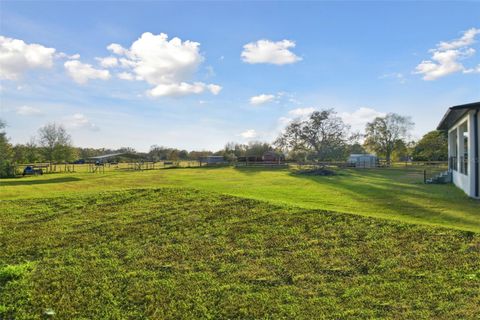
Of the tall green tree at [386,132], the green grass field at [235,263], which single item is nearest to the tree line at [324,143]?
the tall green tree at [386,132]

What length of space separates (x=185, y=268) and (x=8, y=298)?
2.62 metres

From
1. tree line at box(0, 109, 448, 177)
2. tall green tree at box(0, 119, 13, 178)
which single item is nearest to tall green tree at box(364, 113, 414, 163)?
tree line at box(0, 109, 448, 177)

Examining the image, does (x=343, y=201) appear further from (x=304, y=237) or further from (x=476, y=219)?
(x=304, y=237)

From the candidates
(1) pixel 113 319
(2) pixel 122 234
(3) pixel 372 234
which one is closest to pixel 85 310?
(1) pixel 113 319

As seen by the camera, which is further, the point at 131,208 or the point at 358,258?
the point at 131,208

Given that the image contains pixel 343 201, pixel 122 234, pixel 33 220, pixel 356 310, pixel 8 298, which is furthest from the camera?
pixel 343 201

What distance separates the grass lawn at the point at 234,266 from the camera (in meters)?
4.55

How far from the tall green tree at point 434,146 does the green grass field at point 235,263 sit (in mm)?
47310

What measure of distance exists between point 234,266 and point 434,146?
55.0m

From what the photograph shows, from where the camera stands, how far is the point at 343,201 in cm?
1208

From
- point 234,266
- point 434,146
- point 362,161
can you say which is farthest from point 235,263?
point 434,146

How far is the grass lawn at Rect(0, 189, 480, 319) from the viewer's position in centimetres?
455

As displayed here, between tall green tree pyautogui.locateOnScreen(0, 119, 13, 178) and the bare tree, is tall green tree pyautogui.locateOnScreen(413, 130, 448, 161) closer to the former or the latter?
the bare tree

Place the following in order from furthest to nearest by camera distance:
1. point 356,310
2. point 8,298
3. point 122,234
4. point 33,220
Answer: point 33,220
point 122,234
point 8,298
point 356,310
